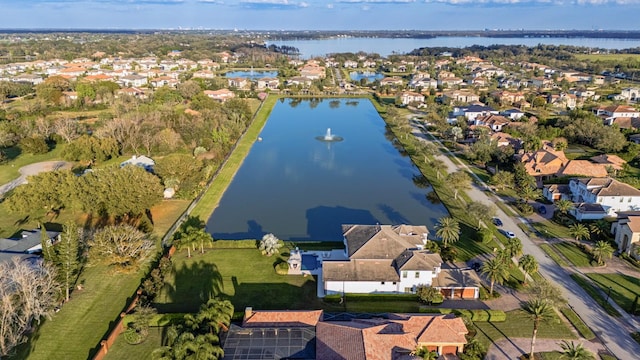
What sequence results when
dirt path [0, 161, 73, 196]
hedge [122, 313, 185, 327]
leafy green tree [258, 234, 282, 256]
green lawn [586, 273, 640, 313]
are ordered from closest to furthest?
hedge [122, 313, 185, 327] → green lawn [586, 273, 640, 313] → leafy green tree [258, 234, 282, 256] → dirt path [0, 161, 73, 196]

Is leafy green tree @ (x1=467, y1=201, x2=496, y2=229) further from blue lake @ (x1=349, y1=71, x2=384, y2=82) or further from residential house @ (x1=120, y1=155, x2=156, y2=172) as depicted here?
blue lake @ (x1=349, y1=71, x2=384, y2=82)

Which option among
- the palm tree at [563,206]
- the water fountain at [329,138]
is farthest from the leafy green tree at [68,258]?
the water fountain at [329,138]

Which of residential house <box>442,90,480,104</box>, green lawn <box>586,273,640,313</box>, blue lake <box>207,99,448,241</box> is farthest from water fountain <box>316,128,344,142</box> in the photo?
green lawn <box>586,273,640,313</box>

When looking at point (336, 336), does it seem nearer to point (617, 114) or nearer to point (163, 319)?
point (163, 319)

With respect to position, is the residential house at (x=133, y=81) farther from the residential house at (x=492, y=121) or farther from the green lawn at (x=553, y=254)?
the green lawn at (x=553, y=254)

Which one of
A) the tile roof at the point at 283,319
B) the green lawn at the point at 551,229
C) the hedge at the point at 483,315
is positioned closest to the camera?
the tile roof at the point at 283,319

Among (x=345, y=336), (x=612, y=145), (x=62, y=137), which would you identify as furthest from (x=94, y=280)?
(x=612, y=145)
